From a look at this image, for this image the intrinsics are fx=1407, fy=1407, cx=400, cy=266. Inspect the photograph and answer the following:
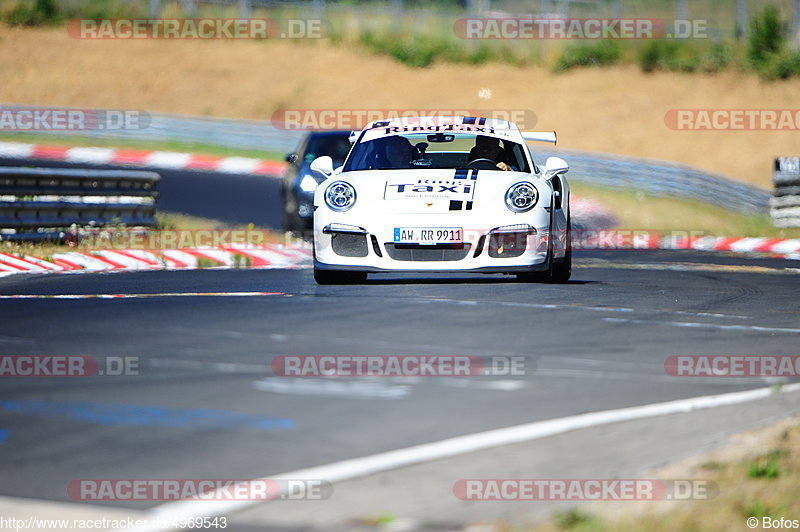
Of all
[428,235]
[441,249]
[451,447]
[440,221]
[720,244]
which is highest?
[440,221]

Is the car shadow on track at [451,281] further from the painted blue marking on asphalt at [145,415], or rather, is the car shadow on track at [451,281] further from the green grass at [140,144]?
the green grass at [140,144]

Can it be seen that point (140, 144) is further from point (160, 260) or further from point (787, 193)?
point (160, 260)

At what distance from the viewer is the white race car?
11.0 metres

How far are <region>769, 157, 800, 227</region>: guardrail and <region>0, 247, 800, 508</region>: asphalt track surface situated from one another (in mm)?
10838

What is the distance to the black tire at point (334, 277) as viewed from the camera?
38.6 ft

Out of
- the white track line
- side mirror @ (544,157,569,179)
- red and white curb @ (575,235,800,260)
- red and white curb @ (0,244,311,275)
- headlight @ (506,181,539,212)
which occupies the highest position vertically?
side mirror @ (544,157,569,179)

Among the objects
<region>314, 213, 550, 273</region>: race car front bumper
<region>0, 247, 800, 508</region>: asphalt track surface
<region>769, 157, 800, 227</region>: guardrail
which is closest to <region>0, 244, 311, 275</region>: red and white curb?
<region>0, 247, 800, 508</region>: asphalt track surface

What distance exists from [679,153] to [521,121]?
593 centimetres

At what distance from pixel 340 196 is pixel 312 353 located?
3.91 m

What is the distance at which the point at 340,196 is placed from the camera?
11383 millimetres

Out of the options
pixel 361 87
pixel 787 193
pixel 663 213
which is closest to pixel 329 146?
pixel 787 193

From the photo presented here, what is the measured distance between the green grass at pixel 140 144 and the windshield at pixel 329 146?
45.2ft

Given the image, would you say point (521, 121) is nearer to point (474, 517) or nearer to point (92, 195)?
point (92, 195)

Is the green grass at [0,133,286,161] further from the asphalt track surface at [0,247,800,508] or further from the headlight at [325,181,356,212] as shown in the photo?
the headlight at [325,181,356,212]
